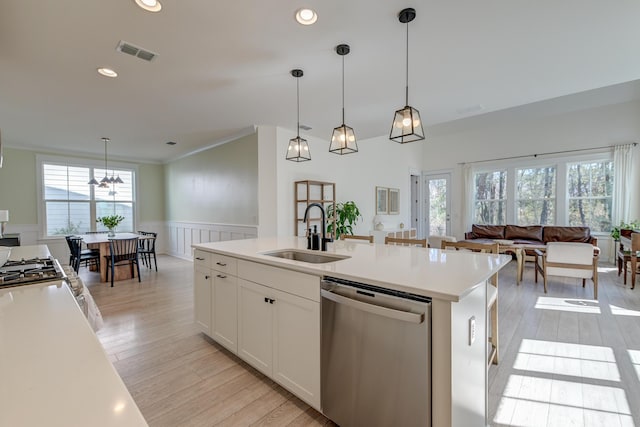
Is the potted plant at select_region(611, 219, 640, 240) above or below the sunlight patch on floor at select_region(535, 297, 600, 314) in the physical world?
above

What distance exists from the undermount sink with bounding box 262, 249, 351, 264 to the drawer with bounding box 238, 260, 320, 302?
0.20m

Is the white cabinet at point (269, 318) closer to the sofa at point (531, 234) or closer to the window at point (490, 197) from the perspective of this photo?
the sofa at point (531, 234)

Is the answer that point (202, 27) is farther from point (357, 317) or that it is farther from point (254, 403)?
point (254, 403)

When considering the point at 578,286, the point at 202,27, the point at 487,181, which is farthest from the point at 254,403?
the point at 487,181

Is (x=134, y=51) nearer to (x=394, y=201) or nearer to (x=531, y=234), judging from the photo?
(x=394, y=201)

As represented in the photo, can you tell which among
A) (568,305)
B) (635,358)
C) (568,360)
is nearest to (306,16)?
(568,360)

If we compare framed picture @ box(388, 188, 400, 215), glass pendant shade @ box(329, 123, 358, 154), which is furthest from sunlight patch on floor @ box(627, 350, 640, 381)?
framed picture @ box(388, 188, 400, 215)

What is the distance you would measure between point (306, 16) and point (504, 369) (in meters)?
3.04

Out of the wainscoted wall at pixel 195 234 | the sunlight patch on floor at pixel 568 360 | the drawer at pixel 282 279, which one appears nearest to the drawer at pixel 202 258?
the drawer at pixel 282 279

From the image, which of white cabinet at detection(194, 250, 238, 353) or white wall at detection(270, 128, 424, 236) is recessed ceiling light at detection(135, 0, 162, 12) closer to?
white cabinet at detection(194, 250, 238, 353)

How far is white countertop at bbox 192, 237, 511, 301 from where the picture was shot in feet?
4.18

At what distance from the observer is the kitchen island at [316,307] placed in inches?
47.9

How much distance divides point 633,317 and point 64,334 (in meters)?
4.82

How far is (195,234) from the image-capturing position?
6539 mm
